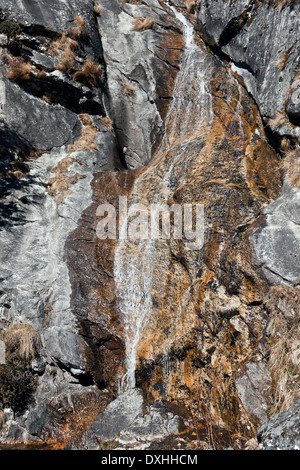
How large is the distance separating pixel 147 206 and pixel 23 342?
5.59 metres

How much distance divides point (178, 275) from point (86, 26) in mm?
12933

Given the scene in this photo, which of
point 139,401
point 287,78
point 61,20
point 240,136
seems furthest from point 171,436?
point 61,20

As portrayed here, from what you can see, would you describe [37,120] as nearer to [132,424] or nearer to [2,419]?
[2,419]

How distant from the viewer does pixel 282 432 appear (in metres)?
5.08

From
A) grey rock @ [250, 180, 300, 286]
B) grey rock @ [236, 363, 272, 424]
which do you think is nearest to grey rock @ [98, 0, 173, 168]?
grey rock @ [250, 180, 300, 286]

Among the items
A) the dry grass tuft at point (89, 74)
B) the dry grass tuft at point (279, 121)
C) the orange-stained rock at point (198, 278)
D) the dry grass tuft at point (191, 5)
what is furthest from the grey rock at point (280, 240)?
the dry grass tuft at point (191, 5)

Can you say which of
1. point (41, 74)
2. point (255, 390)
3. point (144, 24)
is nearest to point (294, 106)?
point (255, 390)

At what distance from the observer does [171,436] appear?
21.9ft

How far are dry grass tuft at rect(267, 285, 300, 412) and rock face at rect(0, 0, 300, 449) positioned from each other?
→ 0.14 feet

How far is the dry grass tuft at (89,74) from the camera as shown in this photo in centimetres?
1487

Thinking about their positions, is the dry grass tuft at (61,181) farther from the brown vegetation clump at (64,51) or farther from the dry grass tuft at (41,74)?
the brown vegetation clump at (64,51)

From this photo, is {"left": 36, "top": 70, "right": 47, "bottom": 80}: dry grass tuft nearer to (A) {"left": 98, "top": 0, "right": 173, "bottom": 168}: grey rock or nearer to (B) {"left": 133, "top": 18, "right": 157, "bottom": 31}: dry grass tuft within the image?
(A) {"left": 98, "top": 0, "right": 173, "bottom": 168}: grey rock

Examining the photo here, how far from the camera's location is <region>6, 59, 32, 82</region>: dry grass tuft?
1367cm

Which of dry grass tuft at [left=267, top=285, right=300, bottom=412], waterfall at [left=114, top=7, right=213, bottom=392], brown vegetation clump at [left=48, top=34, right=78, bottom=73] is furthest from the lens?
brown vegetation clump at [left=48, top=34, right=78, bottom=73]
